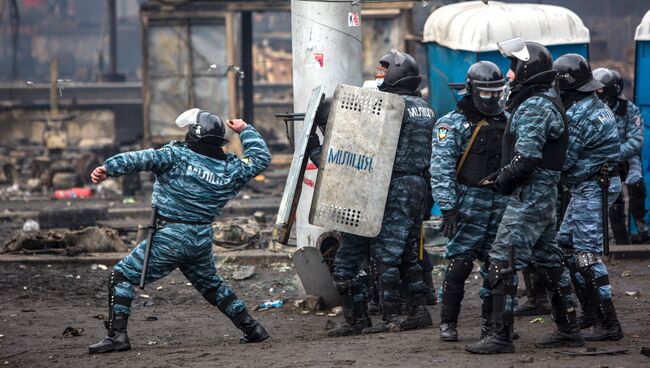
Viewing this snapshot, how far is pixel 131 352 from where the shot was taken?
8.29 metres

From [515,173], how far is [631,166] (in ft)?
19.2

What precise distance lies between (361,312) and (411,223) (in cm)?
81

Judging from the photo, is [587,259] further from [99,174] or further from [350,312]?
[99,174]

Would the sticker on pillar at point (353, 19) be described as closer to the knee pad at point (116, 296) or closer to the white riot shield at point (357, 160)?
the white riot shield at point (357, 160)

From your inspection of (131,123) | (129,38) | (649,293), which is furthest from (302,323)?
(129,38)

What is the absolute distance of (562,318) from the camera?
7586 mm

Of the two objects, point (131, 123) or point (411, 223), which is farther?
point (131, 123)

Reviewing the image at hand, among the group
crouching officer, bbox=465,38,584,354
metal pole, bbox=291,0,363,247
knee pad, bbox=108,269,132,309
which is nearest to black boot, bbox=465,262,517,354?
crouching officer, bbox=465,38,584,354

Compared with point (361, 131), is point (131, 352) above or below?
below

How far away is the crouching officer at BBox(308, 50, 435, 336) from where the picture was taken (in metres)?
8.59

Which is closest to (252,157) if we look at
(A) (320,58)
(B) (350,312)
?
(B) (350,312)

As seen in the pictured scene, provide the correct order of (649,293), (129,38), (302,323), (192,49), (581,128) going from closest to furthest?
(581,128)
(302,323)
(649,293)
(192,49)
(129,38)

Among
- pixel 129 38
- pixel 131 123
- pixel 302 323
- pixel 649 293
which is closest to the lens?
pixel 302 323

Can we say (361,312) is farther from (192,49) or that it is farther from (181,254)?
(192,49)
